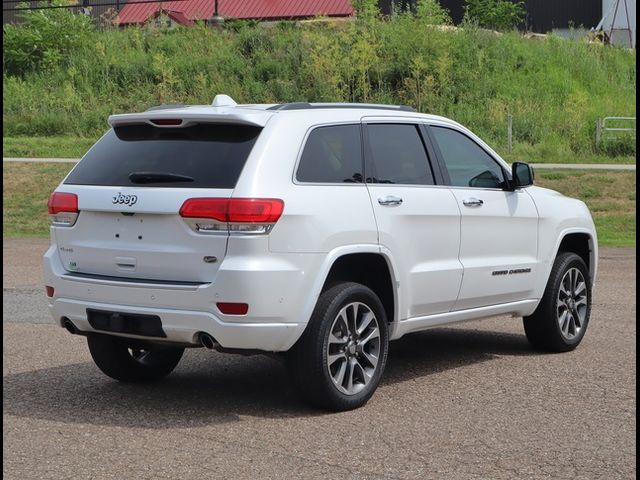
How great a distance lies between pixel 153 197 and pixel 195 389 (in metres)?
1.52

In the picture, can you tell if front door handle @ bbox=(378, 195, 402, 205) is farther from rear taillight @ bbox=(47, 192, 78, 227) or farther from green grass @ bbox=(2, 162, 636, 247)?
green grass @ bbox=(2, 162, 636, 247)

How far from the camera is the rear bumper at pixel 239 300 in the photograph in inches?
262

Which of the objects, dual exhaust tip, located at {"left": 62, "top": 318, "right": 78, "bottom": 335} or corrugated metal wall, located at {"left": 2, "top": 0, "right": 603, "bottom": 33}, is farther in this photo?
corrugated metal wall, located at {"left": 2, "top": 0, "right": 603, "bottom": 33}

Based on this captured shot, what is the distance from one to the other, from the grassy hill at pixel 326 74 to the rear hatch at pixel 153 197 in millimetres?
28091

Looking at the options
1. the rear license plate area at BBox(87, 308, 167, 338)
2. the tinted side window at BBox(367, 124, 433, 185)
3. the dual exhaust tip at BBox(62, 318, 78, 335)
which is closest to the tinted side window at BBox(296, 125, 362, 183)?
the tinted side window at BBox(367, 124, 433, 185)

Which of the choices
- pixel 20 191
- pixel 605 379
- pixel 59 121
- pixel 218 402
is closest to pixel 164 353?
pixel 218 402

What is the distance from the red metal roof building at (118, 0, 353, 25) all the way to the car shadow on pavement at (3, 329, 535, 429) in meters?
43.4

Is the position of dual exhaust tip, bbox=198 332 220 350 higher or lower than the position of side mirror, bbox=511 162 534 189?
lower

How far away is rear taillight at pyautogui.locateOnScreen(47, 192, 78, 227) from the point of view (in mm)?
7355

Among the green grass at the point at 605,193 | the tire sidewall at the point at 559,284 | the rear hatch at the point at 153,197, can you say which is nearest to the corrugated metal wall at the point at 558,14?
the green grass at the point at 605,193

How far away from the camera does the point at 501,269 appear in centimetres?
853

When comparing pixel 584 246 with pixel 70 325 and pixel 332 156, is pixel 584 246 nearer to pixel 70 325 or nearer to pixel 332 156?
pixel 332 156

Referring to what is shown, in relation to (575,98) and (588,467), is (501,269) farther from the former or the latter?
(575,98)

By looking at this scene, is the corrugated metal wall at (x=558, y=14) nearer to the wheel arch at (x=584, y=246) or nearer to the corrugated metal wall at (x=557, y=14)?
the corrugated metal wall at (x=557, y=14)
